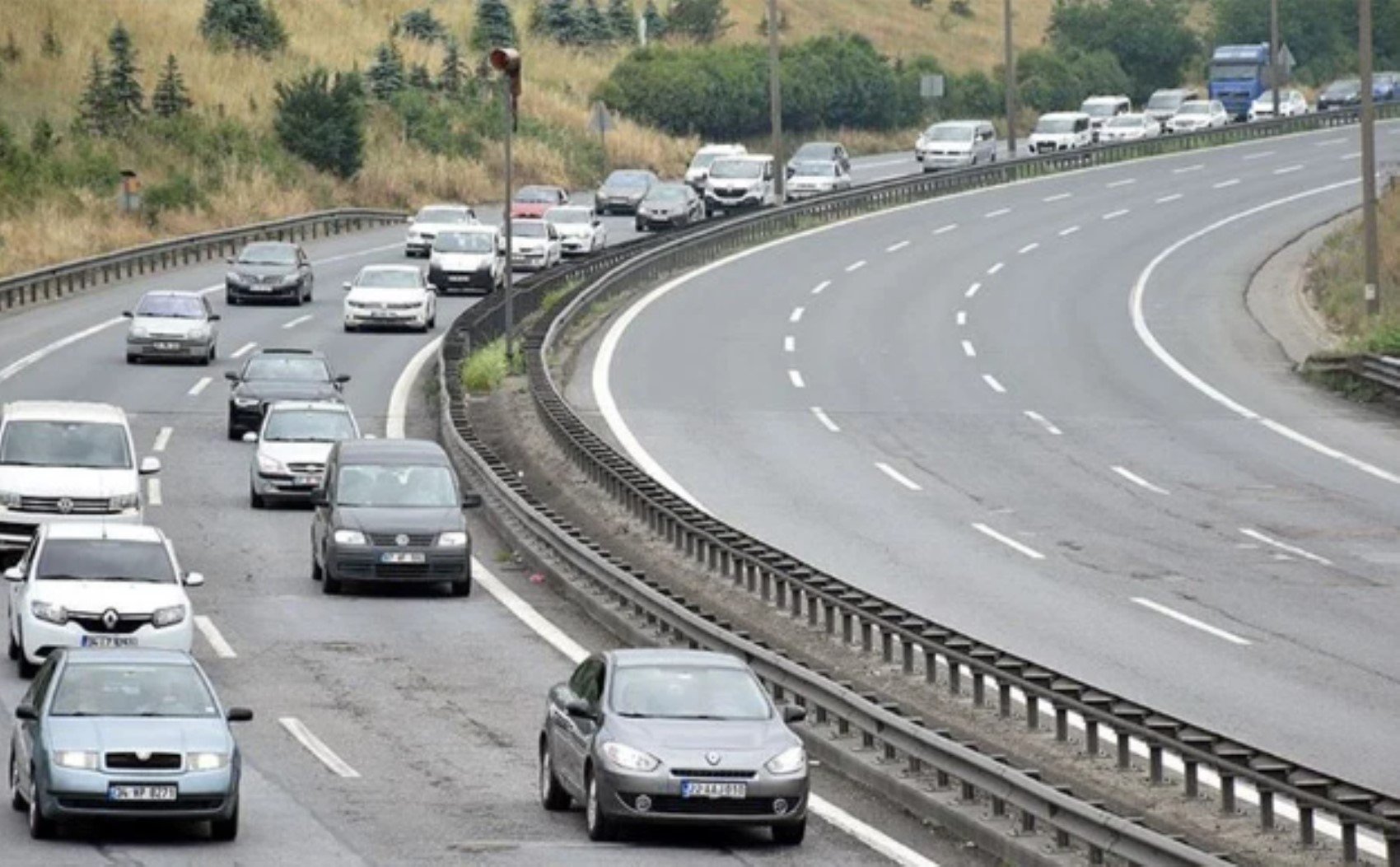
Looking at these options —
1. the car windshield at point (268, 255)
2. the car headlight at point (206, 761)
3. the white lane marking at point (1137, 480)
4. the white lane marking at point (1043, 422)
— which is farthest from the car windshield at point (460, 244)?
the car headlight at point (206, 761)

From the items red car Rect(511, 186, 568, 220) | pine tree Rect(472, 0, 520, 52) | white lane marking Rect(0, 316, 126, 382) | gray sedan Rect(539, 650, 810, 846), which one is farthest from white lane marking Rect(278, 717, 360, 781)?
pine tree Rect(472, 0, 520, 52)

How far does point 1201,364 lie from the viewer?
193ft

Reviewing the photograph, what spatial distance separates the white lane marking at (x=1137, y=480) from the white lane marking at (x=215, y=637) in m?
16.2

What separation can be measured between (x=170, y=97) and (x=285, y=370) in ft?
155

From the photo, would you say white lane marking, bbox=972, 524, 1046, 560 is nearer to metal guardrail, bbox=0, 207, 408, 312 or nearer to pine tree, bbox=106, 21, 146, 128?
metal guardrail, bbox=0, 207, 408, 312

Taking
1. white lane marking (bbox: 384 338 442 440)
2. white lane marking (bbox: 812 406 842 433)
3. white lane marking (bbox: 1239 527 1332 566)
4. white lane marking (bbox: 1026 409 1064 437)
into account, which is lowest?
white lane marking (bbox: 1239 527 1332 566)

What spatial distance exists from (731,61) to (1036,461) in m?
73.5

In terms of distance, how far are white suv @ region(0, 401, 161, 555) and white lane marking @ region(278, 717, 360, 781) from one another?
9424 millimetres

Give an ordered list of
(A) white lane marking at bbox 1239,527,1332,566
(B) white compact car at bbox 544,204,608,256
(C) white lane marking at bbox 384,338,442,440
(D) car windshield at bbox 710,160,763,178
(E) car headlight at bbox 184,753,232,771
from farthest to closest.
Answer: (D) car windshield at bbox 710,160,763,178 → (B) white compact car at bbox 544,204,608,256 → (C) white lane marking at bbox 384,338,442,440 → (A) white lane marking at bbox 1239,527,1332,566 → (E) car headlight at bbox 184,753,232,771

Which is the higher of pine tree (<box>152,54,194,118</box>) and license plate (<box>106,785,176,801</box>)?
pine tree (<box>152,54,194,118</box>)

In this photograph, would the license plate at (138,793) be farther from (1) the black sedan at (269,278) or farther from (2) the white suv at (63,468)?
(1) the black sedan at (269,278)

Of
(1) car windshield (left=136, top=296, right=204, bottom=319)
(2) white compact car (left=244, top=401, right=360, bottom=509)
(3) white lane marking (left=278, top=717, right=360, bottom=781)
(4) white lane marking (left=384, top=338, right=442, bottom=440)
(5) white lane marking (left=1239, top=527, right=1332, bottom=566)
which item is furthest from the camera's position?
(1) car windshield (left=136, top=296, right=204, bottom=319)

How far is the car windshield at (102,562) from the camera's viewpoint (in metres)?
28.8

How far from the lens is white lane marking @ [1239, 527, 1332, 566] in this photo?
37.6 meters
